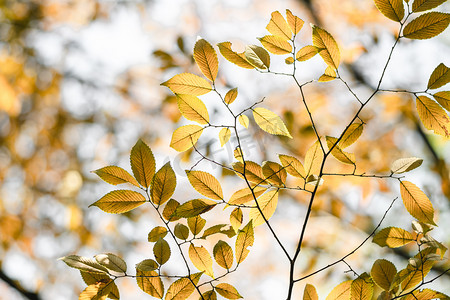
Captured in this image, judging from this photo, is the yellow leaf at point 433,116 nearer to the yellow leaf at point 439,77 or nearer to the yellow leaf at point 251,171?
the yellow leaf at point 439,77

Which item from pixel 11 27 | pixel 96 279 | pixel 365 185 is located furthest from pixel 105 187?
pixel 96 279

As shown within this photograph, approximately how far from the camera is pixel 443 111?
0.44m

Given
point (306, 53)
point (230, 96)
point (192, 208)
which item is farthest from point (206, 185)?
point (306, 53)

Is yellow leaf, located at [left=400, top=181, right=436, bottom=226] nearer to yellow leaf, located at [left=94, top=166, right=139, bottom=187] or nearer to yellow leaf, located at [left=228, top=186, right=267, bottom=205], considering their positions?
yellow leaf, located at [left=228, top=186, right=267, bottom=205]

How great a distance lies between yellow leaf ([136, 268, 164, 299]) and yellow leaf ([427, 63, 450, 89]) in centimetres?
46

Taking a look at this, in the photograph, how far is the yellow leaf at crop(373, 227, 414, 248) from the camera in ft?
1.52

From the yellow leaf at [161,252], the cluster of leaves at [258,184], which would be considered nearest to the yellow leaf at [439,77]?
the cluster of leaves at [258,184]

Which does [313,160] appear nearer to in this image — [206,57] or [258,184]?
[258,184]

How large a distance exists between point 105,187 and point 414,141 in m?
2.19

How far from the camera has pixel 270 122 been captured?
1.59ft

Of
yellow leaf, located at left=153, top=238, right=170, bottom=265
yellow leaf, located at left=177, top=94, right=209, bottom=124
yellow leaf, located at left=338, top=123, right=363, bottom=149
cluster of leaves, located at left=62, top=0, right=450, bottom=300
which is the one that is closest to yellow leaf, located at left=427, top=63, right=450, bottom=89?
cluster of leaves, located at left=62, top=0, right=450, bottom=300

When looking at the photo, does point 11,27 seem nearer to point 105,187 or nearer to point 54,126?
point 54,126

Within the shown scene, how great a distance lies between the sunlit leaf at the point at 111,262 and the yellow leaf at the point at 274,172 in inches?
9.2

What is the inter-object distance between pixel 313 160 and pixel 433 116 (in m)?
0.17
